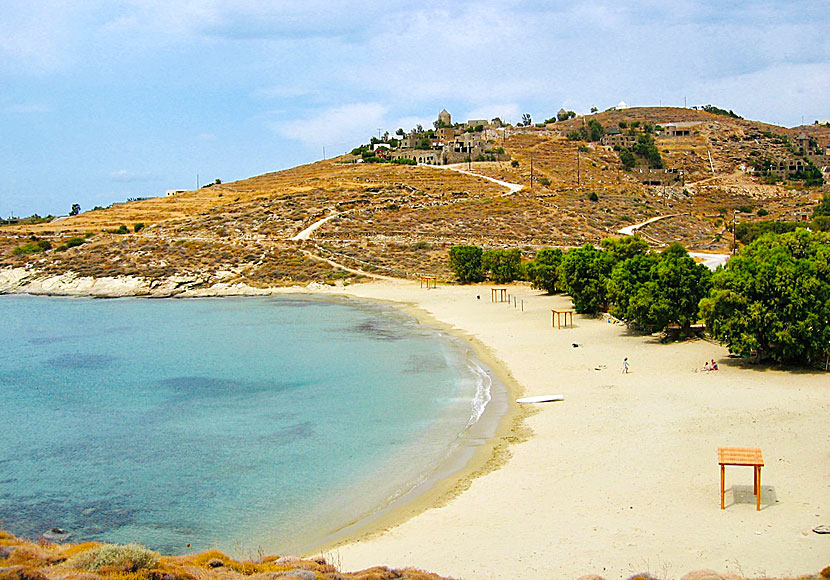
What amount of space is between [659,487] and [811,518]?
311 cm

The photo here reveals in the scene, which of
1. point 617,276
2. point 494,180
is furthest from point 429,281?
point 494,180

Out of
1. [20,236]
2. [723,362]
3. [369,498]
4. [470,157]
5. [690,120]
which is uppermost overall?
[690,120]

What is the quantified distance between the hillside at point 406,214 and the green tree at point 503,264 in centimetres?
597

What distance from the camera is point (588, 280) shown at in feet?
138

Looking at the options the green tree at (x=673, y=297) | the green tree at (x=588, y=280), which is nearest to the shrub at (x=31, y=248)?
the green tree at (x=588, y=280)

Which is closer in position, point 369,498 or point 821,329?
point 369,498

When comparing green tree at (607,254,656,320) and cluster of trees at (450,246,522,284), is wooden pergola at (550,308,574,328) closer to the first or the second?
green tree at (607,254,656,320)

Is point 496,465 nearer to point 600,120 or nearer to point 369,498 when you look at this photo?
point 369,498

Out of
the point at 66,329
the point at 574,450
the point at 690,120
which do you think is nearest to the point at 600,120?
the point at 690,120

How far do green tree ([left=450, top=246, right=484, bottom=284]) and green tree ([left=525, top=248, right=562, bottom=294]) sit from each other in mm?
9809

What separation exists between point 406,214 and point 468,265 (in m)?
27.6

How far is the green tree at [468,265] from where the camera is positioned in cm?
6475

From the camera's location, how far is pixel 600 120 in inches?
6654

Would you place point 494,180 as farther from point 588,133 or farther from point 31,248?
point 31,248
